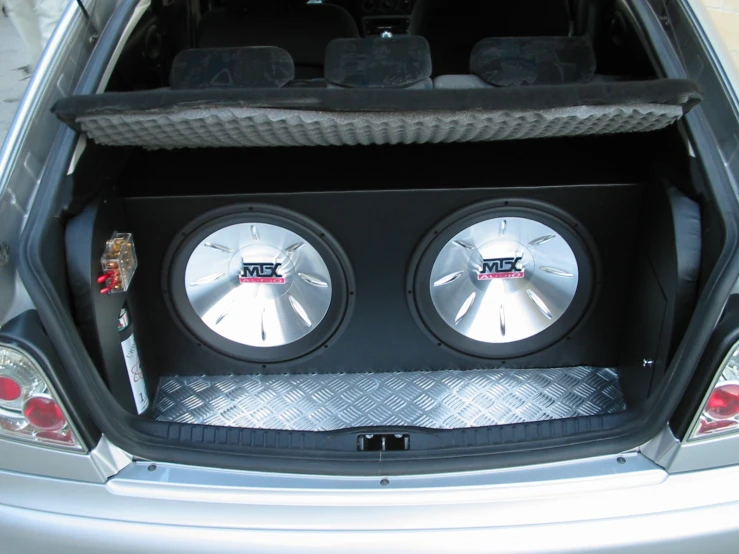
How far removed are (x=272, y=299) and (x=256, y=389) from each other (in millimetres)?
282

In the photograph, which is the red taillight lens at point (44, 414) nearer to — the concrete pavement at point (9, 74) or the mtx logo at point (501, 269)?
the mtx logo at point (501, 269)

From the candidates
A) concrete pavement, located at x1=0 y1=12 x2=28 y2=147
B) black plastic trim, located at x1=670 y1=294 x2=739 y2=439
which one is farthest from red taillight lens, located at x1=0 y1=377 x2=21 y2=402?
concrete pavement, located at x1=0 y1=12 x2=28 y2=147

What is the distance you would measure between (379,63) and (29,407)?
1210 millimetres

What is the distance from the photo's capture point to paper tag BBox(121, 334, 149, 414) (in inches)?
56.5

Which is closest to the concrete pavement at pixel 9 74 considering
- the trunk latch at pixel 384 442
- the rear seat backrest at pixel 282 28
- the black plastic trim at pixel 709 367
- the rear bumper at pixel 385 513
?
the rear seat backrest at pixel 282 28

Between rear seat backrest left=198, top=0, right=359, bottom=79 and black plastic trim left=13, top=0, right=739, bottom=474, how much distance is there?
858 mm

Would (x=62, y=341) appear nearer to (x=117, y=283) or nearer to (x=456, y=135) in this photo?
(x=117, y=283)

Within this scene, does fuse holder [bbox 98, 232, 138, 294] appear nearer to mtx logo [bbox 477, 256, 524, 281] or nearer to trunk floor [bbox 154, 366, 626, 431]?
trunk floor [bbox 154, 366, 626, 431]

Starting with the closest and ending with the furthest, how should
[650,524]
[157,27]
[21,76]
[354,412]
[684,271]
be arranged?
[650,524] → [684,271] → [354,412] → [157,27] → [21,76]

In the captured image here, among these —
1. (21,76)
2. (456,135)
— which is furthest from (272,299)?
(21,76)

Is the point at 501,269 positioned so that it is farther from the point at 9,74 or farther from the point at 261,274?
the point at 9,74

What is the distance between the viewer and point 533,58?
1730mm

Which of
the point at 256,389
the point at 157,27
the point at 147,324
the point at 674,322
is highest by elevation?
the point at 157,27

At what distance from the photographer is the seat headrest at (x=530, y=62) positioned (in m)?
1.71
